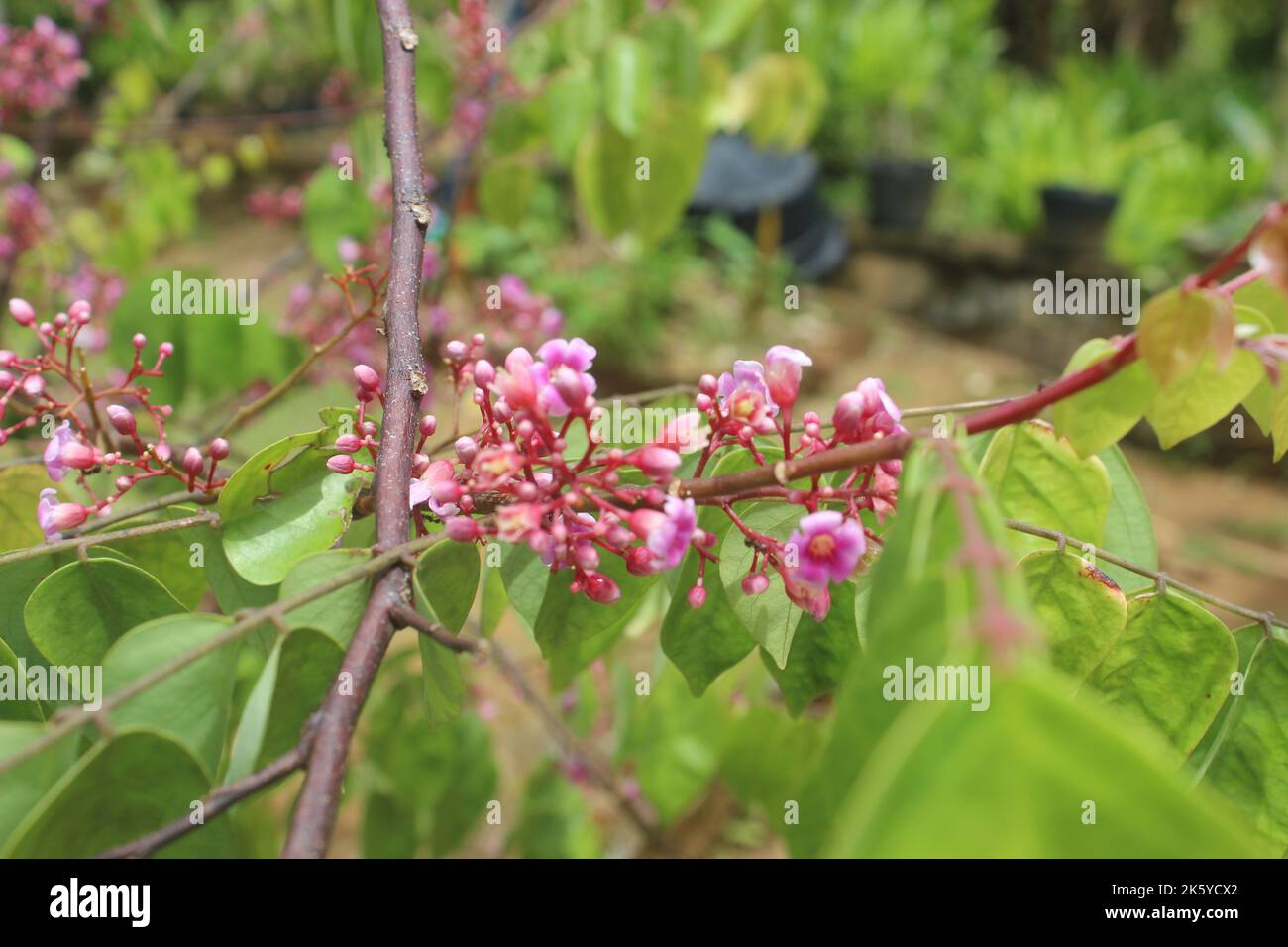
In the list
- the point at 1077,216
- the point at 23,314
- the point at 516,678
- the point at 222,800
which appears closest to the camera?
the point at 222,800

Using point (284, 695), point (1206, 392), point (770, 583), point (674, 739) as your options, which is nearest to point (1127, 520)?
point (1206, 392)

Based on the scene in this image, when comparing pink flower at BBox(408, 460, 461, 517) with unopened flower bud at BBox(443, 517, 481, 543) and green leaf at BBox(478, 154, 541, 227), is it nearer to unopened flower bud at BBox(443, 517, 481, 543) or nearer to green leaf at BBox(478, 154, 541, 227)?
unopened flower bud at BBox(443, 517, 481, 543)

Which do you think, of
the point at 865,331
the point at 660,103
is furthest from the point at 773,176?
the point at 660,103

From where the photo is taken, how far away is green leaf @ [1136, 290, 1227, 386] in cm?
55

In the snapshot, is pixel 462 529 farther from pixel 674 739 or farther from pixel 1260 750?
pixel 674 739

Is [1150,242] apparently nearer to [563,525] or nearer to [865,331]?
[865,331]

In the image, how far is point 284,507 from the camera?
793mm

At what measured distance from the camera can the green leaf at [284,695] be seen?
0.56m

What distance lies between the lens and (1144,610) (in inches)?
30.3

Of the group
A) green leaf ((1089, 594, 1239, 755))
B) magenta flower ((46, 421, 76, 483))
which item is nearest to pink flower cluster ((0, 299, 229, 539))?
magenta flower ((46, 421, 76, 483))

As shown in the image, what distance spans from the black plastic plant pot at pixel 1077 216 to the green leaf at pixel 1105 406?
20.1 ft

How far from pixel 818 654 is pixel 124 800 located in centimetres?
55
